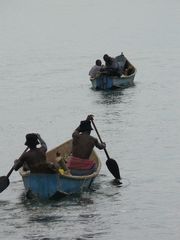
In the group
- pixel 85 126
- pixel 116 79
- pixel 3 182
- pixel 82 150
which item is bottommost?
pixel 116 79

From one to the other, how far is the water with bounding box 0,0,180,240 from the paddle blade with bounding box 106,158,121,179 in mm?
373

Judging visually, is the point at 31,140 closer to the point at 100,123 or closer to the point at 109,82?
the point at 100,123

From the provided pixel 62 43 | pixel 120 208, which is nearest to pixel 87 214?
pixel 120 208

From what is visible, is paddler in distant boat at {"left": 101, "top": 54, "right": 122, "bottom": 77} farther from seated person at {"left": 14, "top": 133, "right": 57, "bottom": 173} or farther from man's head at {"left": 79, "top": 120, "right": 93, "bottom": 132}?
seated person at {"left": 14, "top": 133, "right": 57, "bottom": 173}

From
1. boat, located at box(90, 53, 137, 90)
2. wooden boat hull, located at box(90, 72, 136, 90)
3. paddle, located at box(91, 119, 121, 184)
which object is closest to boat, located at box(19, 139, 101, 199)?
paddle, located at box(91, 119, 121, 184)

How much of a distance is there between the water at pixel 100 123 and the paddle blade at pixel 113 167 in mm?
373

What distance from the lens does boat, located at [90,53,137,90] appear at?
Result: 39.7 m

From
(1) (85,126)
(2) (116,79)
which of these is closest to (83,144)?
(1) (85,126)

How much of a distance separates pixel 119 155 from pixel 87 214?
24.5 feet

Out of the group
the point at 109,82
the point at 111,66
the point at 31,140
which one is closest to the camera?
the point at 31,140

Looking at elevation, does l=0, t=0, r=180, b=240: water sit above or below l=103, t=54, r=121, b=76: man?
below

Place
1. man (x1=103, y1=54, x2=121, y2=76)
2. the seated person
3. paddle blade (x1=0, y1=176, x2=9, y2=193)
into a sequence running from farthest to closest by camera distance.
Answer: man (x1=103, y1=54, x2=121, y2=76) → paddle blade (x1=0, y1=176, x2=9, y2=193) → the seated person

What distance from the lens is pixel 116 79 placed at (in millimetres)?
39844

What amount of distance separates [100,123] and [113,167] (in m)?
10.6
